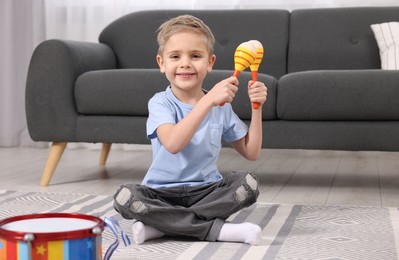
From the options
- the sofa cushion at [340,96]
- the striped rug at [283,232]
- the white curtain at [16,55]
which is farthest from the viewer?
the white curtain at [16,55]

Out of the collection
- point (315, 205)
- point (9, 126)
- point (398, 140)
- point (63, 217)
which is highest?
point (63, 217)


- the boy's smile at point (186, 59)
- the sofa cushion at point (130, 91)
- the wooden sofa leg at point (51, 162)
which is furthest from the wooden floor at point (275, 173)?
the boy's smile at point (186, 59)

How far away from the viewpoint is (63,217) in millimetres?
1108

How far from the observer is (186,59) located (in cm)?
155

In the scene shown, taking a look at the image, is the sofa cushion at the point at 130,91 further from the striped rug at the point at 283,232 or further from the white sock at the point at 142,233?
the white sock at the point at 142,233

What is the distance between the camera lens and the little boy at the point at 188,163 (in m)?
1.50

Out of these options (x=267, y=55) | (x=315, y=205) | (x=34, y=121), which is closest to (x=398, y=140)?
(x=315, y=205)

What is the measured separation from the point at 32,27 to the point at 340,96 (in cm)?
214

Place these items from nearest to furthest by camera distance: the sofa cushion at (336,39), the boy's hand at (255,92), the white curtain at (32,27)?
the boy's hand at (255,92)
the sofa cushion at (336,39)
the white curtain at (32,27)

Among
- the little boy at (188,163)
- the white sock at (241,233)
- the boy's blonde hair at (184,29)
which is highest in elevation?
the boy's blonde hair at (184,29)

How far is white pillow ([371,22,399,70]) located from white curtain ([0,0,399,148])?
41.1 inches

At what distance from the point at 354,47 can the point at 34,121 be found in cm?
134

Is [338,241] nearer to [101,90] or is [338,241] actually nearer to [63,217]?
[63,217]

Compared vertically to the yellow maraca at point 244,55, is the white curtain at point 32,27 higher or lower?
lower
